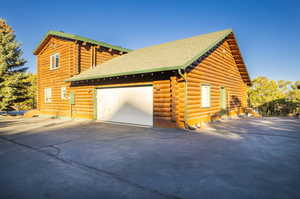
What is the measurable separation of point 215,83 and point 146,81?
15.8 ft

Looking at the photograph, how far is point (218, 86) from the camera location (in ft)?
38.8

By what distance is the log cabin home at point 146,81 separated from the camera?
8609 mm

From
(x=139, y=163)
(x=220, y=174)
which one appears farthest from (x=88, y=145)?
(x=220, y=174)

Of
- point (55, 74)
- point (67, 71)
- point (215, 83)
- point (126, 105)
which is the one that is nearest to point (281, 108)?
point (215, 83)

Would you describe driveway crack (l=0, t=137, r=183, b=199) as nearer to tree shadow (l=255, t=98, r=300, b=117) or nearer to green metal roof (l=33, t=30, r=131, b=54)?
green metal roof (l=33, t=30, r=131, b=54)

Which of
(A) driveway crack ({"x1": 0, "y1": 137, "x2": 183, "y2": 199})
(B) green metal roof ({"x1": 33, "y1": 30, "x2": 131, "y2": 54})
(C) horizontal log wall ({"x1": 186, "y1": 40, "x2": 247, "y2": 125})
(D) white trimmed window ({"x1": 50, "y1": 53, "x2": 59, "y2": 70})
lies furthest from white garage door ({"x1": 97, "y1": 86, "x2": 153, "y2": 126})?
(D) white trimmed window ({"x1": 50, "y1": 53, "x2": 59, "y2": 70})

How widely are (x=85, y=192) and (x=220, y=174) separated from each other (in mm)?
2485

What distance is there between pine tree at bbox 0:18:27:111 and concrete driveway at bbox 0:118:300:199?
43.4 ft

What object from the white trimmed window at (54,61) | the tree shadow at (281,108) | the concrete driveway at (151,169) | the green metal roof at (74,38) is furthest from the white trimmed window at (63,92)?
the tree shadow at (281,108)

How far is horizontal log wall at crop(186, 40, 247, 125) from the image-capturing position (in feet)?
29.5

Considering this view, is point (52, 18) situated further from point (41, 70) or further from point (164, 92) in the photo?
point (164, 92)

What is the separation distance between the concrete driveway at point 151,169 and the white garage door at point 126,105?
3536mm

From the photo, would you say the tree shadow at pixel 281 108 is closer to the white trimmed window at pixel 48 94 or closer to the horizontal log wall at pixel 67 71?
the horizontal log wall at pixel 67 71

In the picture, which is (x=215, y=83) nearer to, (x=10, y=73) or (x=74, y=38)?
(x=74, y=38)
